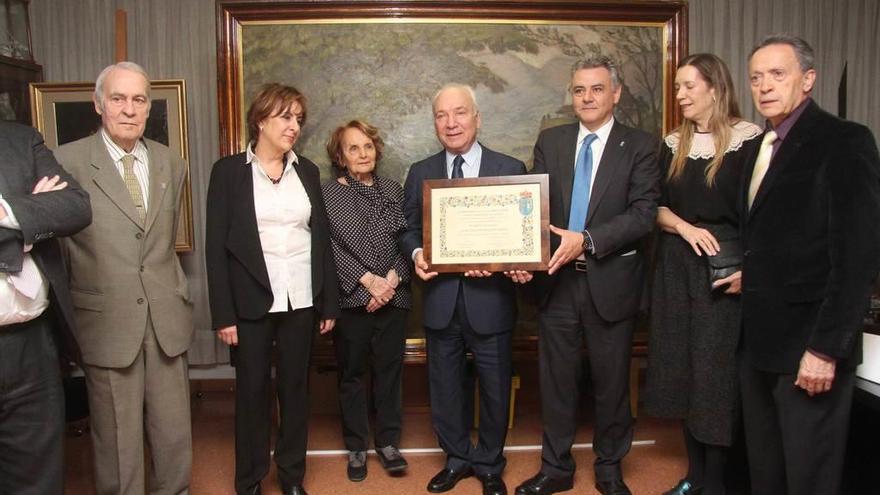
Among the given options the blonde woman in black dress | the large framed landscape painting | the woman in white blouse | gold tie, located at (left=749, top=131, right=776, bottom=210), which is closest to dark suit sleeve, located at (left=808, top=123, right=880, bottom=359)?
gold tie, located at (left=749, top=131, right=776, bottom=210)

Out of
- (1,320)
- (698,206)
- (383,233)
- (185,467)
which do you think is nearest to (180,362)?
(185,467)

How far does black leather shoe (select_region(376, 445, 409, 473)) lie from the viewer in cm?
300

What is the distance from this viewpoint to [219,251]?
2531 millimetres

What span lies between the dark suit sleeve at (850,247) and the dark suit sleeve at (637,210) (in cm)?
78

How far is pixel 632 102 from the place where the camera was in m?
3.51

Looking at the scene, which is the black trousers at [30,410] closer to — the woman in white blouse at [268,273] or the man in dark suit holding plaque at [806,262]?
the woman in white blouse at [268,273]

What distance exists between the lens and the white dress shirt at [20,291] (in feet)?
5.74

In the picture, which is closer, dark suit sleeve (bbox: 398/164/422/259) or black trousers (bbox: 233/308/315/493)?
black trousers (bbox: 233/308/315/493)

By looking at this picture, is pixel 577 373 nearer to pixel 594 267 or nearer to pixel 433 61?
pixel 594 267

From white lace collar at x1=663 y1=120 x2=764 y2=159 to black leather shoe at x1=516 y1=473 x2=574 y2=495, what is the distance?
59.5 inches

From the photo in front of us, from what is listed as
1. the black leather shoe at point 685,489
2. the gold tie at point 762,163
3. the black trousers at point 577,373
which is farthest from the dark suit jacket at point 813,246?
the black leather shoe at point 685,489

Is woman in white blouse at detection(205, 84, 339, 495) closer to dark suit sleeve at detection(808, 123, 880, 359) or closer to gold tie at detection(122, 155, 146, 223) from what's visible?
gold tie at detection(122, 155, 146, 223)

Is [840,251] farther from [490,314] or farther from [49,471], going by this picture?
[49,471]

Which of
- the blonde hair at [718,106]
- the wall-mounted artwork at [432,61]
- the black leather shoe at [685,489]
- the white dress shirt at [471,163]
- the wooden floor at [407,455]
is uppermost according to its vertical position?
the wall-mounted artwork at [432,61]
